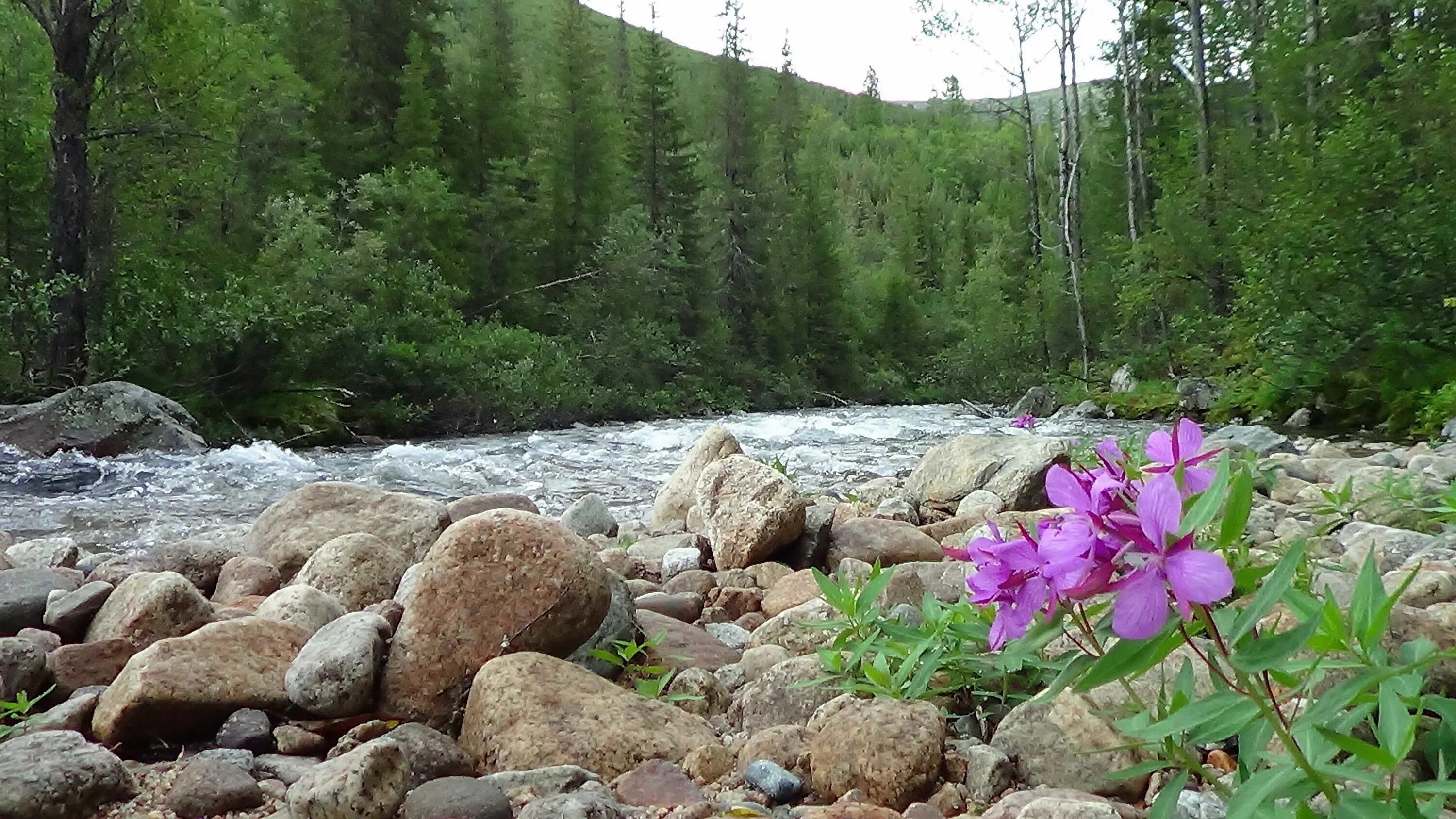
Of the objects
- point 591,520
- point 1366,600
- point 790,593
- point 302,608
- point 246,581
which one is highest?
point 1366,600

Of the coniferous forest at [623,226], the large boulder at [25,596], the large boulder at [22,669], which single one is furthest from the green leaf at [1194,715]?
the coniferous forest at [623,226]

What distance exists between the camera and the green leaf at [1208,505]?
0.71 m

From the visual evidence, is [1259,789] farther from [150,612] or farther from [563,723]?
[150,612]

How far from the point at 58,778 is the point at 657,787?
1217 millimetres

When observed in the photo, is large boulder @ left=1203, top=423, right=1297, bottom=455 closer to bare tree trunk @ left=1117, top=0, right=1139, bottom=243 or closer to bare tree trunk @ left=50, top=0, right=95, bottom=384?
bare tree trunk @ left=1117, top=0, right=1139, bottom=243

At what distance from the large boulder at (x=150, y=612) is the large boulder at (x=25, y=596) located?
291mm

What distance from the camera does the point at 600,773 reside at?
2029mm

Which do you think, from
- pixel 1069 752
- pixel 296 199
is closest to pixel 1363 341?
pixel 1069 752

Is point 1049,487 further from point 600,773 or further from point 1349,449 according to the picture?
point 1349,449

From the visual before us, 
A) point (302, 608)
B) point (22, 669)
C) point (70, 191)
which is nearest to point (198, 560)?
point (302, 608)

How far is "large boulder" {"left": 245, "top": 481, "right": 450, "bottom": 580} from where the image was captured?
13.7 feet

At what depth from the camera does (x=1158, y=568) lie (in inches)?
27.8

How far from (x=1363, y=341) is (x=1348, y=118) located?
2864 millimetres

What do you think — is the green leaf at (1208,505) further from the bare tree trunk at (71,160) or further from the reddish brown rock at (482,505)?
the bare tree trunk at (71,160)
